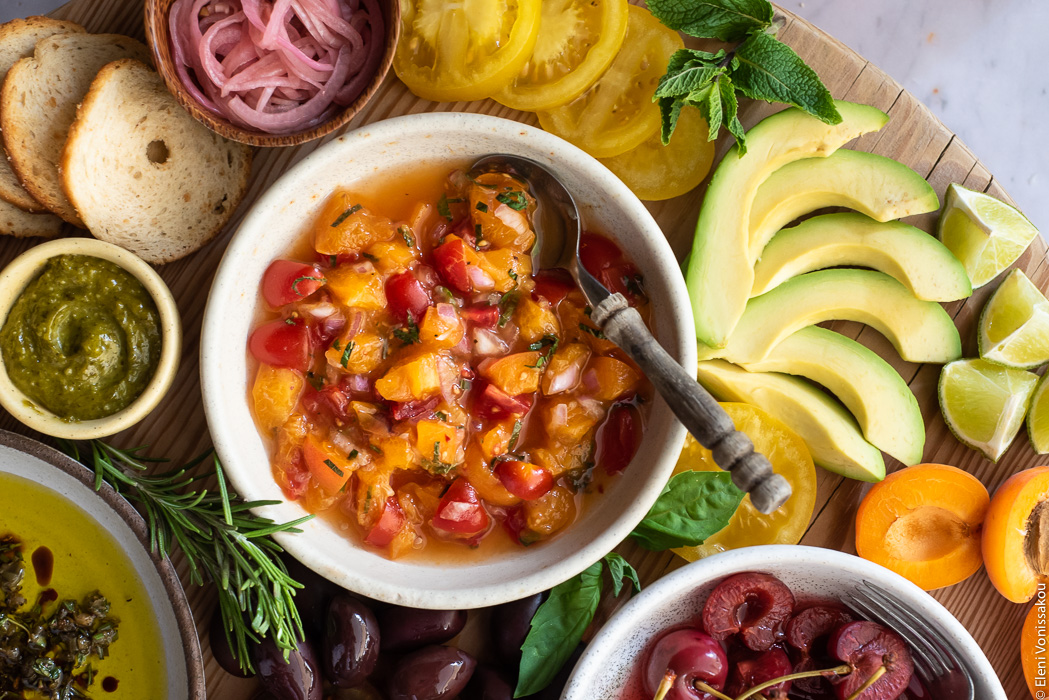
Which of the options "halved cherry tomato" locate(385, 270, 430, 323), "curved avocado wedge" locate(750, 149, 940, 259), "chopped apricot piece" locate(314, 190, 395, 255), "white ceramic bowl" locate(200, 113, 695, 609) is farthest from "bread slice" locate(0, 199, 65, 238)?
"curved avocado wedge" locate(750, 149, 940, 259)

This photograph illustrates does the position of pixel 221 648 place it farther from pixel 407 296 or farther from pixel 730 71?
pixel 730 71

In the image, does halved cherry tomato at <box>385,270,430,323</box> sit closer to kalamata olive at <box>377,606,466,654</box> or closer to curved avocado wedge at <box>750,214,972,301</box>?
kalamata olive at <box>377,606,466,654</box>

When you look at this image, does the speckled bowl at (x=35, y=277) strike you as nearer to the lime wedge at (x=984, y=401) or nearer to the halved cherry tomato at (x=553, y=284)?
the halved cherry tomato at (x=553, y=284)

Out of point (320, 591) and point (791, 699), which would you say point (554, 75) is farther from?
point (791, 699)

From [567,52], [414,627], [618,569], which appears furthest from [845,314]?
[414,627]

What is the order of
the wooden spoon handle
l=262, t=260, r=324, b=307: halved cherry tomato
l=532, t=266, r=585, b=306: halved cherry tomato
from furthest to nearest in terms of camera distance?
l=532, t=266, r=585, b=306: halved cherry tomato → l=262, t=260, r=324, b=307: halved cherry tomato → the wooden spoon handle

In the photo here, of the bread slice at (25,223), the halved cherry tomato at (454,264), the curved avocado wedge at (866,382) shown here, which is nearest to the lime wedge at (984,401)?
the curved avocado wedge at (866,382)
